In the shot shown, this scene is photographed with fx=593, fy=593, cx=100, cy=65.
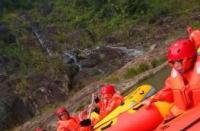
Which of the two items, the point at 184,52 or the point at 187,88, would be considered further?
the point at 187,88

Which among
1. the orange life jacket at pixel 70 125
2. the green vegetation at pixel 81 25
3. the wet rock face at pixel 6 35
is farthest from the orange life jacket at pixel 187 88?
the wet rock face at pixel 6 35

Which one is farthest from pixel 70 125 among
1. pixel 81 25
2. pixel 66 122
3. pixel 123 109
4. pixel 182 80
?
pixel 81 25

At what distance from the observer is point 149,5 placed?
2977cm

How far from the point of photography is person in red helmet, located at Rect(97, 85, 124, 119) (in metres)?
12.7

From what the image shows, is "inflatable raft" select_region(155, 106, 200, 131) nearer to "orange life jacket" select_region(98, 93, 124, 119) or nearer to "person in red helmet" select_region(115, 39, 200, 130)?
"person in red helmet" select_region(115, 39, 200, 130)

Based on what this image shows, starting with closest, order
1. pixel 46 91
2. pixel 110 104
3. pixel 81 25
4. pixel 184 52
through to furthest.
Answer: pixel 184 52 → pixel 110 104 → pixel 46 91 → pixel 81 25

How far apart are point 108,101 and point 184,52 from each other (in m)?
5.93

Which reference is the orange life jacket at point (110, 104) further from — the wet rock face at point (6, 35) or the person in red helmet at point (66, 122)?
the wet rock face at point (6, 35)

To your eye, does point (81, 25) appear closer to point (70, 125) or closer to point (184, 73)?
point (70, 125)

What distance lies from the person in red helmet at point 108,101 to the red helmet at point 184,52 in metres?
5.48

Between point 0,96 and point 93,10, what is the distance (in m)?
8.79

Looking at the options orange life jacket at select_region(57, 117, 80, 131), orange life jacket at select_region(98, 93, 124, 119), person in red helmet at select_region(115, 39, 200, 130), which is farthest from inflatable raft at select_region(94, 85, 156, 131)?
person in red helmet at select_region(115, 39, 200, 130)

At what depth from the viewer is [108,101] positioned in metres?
Answer: 13.0

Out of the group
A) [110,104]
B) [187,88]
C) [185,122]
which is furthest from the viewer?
[110,104]
